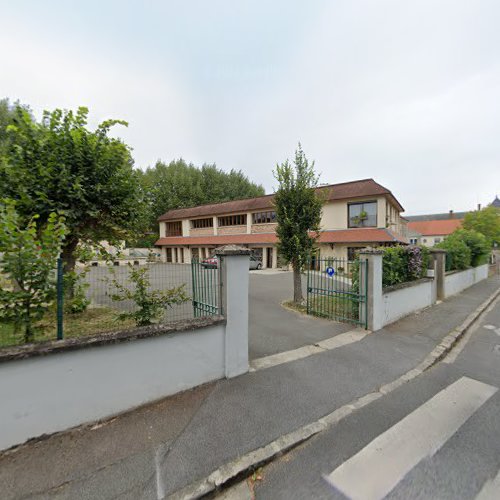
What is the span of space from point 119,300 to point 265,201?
20.2 metres

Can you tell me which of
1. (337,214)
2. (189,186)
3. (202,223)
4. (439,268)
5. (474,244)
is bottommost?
(439,268)

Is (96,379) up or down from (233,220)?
down

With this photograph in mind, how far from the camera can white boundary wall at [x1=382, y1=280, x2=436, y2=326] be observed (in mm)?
6383

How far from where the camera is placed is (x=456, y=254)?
38.0 feet

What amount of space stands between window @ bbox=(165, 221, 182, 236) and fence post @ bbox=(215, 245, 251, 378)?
29.2 m

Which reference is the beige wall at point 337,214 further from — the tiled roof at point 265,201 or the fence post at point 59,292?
the fence post at point 59,292

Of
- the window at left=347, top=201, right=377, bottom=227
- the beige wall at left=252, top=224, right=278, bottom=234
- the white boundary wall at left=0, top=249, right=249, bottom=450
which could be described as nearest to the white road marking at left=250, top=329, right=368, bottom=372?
the white boundary wall at left=0, top=249, right=249, bottom=450

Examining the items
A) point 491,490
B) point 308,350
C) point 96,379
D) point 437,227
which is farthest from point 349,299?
point 437,227

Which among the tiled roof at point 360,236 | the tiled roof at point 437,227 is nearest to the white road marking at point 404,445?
the tiled roof at point 360,236

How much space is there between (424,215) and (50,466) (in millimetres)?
89785

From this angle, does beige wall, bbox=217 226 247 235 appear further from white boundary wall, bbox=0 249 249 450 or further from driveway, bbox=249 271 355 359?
white boundary wall, bbox=0 249 249 450

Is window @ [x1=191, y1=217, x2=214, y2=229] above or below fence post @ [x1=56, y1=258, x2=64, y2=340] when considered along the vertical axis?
above

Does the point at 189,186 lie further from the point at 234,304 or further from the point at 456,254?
the point at 234,304

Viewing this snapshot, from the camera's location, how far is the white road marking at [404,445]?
6.87 feet
